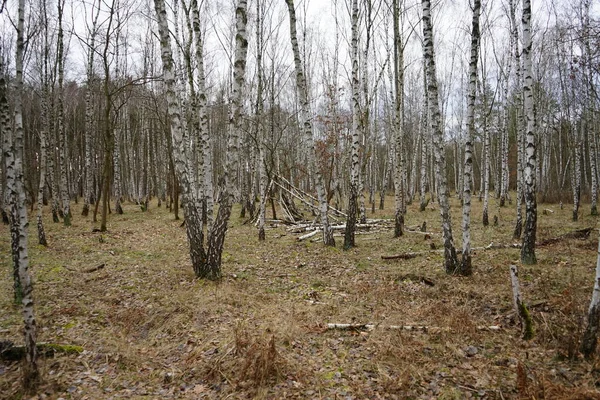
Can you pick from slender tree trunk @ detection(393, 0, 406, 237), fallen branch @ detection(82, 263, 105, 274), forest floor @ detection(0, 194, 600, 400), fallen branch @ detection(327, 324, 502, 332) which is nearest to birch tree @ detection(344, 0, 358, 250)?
forest floor @ detection(0, 194, 600, 400)

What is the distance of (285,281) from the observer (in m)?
7.42

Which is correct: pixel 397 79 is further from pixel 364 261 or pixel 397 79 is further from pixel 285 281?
pixel 285 281

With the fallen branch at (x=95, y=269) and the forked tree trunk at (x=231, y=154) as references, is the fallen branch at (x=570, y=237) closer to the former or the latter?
the forked tree trunk at (x=231, y=154)

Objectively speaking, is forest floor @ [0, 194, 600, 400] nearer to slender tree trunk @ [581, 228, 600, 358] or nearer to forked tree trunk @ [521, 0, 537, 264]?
slender tree trunk @ [581, 228, 600, 358]

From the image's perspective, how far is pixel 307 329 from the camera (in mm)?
5094

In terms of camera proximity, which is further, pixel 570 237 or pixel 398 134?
pixel 398 134

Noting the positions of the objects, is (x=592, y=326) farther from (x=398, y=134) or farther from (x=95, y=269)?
(x=398, y=134)

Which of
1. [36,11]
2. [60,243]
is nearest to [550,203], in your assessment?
[60,243]

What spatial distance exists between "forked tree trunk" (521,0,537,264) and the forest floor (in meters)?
0.50

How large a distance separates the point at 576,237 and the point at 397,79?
767 cm

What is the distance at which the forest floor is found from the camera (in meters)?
Answer: 3.83

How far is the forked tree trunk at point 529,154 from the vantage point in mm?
7246

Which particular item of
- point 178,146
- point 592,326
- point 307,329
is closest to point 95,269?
point 178,146

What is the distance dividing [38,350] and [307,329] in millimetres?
3503
